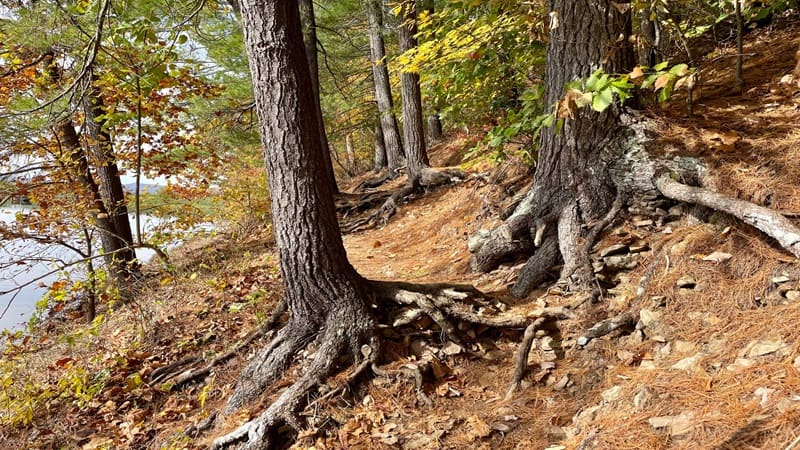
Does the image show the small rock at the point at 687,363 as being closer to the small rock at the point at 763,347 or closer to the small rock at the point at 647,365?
the small rock at the point at 647,365

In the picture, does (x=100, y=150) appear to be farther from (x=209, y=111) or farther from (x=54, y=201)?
(x=209, y=111)

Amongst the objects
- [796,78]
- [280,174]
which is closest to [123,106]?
[280,174]

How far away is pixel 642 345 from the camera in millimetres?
2416

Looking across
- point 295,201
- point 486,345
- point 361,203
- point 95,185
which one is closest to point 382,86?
point 361,203

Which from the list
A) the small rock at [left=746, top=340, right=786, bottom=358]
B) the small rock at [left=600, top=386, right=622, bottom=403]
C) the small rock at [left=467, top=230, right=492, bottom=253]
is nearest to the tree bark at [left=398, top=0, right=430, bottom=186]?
the small rock at [left=467, top=230, right=492, bottom=253]

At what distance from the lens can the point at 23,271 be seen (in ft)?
15.3

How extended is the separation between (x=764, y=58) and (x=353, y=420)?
4795mm

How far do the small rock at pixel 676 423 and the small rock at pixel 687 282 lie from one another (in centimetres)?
98

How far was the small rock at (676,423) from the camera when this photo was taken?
1.67 metres

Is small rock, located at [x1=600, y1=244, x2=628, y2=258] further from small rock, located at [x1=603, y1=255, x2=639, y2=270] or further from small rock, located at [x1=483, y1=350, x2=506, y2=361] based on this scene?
small rock, located at [x1=483, y1=350, x2=506, y2=361]

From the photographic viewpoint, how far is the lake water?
14.7 ft

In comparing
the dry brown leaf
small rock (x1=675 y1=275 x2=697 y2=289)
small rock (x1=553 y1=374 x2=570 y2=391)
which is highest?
small rock (x1=675 y1=275 x2=697 y2=289)

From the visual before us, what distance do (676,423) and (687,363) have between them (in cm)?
44

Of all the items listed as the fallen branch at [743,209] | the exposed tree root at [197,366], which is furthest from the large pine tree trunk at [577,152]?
the exposed tree root at [197,366]
